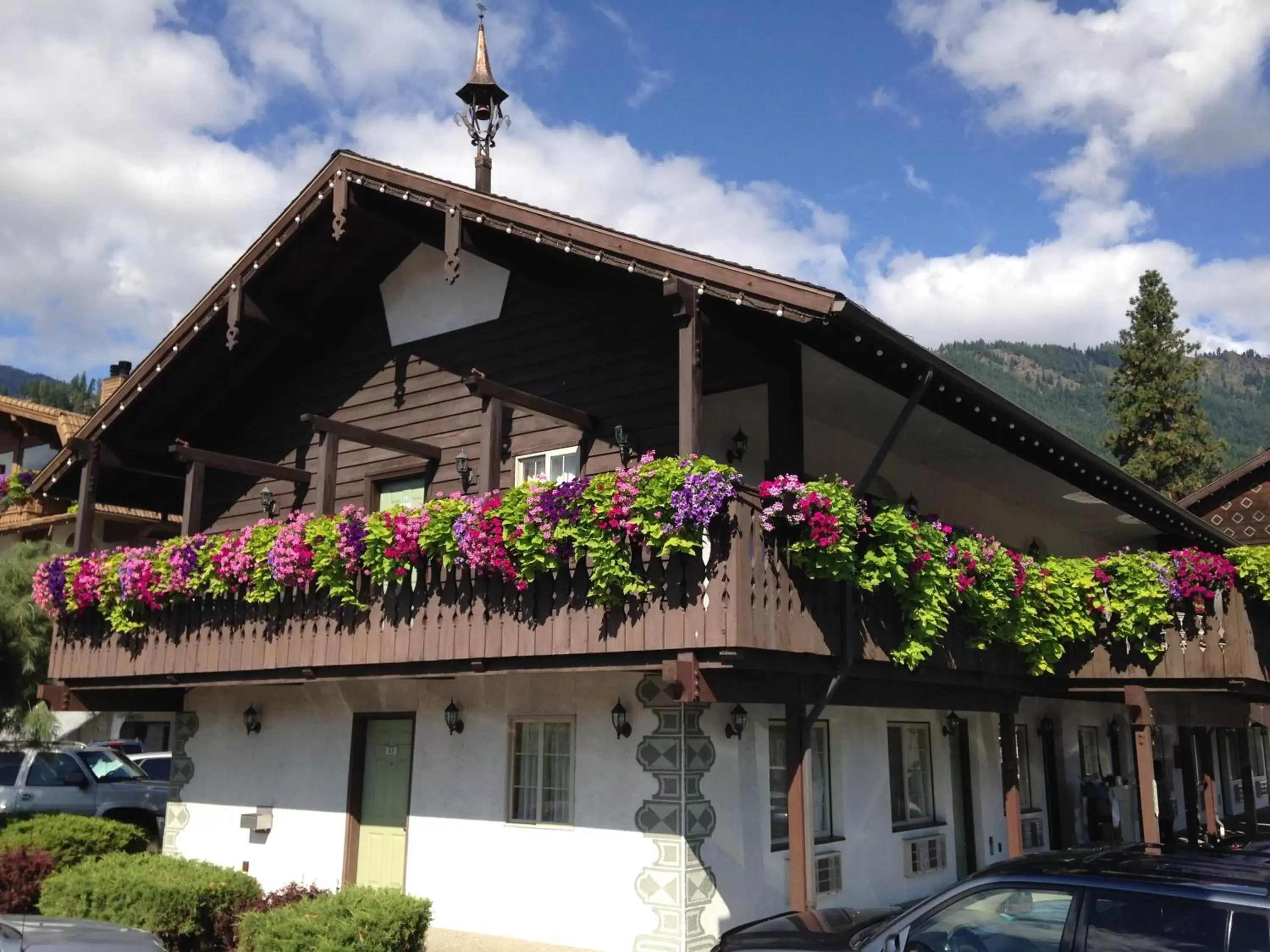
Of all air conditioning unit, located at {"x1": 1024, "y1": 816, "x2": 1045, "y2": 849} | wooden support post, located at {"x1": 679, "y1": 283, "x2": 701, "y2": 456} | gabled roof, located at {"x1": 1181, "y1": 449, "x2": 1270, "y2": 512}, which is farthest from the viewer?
gabled roof, located at {"x1": 1181, "y1": 449, "x2": 1270, "y2": 512}

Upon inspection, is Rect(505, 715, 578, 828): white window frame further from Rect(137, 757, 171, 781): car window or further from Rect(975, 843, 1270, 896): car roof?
Rect(137, 757, 171, 781): car window

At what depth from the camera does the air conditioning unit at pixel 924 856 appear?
13.7 metres

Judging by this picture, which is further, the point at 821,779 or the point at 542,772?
the point at 821,779

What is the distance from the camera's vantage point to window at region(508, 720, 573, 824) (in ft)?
38.0

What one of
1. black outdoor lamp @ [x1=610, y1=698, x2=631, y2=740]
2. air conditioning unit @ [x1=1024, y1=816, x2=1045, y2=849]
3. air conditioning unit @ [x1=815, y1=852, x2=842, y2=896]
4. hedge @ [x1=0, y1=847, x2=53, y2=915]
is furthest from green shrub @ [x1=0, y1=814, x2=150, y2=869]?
air conditioning unit @ [x1=1024, y1=816, x2=1045, y2=849]

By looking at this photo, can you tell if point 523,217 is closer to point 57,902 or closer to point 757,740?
point 757,740

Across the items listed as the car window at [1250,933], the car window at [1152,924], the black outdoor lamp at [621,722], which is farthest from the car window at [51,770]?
the car window at [1250,933]

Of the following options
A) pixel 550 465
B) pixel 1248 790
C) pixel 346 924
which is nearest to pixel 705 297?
pixel 550 465

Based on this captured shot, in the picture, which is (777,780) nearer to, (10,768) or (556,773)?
(556,773)

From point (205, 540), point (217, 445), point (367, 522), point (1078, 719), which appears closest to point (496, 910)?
point (367, 522)

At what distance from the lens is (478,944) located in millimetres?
11406

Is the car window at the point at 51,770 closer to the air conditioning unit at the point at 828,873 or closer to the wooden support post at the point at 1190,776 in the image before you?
the air conditioning unit at the point at 828,873

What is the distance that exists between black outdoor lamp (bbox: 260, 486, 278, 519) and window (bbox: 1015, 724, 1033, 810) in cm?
1126

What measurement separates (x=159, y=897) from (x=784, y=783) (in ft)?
20.6
